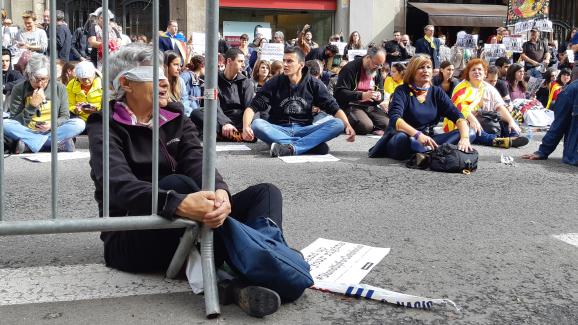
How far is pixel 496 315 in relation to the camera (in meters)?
3.11

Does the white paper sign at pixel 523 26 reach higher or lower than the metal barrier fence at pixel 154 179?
higher

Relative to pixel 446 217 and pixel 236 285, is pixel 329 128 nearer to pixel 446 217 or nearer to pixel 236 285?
pixel 446 217

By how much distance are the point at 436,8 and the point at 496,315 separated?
23.8m

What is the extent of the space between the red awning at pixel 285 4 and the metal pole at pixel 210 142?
70.5 feet

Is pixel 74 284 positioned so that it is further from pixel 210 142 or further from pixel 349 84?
pixel 349 84

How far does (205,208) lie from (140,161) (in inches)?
21.6

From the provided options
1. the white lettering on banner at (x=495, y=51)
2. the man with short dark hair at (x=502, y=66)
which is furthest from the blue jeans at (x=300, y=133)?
the white lettering on banner at (x=495, y=51)

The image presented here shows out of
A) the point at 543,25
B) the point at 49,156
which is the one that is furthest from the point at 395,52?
the point at 49,156

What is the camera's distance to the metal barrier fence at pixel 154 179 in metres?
2.87

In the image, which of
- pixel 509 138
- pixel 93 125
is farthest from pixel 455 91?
pixel 93 125

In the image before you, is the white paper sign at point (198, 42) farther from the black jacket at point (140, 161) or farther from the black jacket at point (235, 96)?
the black jacket at point (140, 161)

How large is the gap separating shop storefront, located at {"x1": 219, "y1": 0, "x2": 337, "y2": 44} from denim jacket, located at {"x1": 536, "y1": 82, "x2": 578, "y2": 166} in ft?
53.2

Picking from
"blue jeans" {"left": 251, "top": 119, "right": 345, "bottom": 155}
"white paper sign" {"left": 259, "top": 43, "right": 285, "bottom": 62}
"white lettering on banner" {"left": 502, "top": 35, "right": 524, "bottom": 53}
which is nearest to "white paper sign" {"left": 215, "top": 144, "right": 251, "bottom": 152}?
"blue jeans" {"left": 251, "top": 119, "right": 345, "bottom": 155}

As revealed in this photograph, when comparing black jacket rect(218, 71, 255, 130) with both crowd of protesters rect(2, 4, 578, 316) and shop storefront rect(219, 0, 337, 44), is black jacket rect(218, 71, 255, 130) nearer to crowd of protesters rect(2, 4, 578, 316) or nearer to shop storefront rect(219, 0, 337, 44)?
crowd of protesters rect(2, 4, 578, 316)
